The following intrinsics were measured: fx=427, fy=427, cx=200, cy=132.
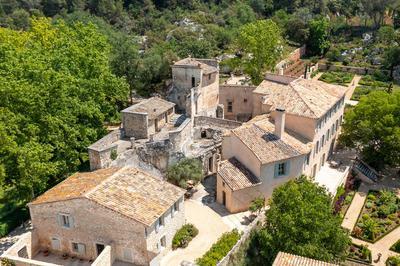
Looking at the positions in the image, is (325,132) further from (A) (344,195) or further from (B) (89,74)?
(B) (89,74)

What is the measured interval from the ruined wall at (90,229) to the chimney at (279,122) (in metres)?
17.5

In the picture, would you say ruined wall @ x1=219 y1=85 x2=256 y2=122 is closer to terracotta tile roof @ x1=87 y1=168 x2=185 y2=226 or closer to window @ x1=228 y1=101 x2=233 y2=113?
window @ x1=228 y1=101 x2=233 y2=113

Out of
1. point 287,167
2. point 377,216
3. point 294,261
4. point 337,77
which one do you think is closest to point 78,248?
point 294,261

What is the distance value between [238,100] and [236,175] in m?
21.1

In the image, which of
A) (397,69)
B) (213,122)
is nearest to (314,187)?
(213,122)

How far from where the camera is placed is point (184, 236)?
35.4 meters

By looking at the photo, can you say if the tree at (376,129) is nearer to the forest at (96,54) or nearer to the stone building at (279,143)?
the stone building at (279,143)

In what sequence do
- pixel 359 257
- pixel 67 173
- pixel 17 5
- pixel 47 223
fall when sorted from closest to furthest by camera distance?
pixel 47 223, pixel 359 257, pixel 67 173, pixel 17 5

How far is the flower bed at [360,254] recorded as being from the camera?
120 feet

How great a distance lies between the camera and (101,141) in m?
43.9

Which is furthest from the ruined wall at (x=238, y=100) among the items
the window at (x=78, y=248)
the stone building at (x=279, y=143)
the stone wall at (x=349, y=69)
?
the stone wall at (x=349, y=69)

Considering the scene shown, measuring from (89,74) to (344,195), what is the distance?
1215 inches

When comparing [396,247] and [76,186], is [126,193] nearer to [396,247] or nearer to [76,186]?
[76,186]

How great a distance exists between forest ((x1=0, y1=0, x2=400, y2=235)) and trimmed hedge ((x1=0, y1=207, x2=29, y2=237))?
5.3 inches
